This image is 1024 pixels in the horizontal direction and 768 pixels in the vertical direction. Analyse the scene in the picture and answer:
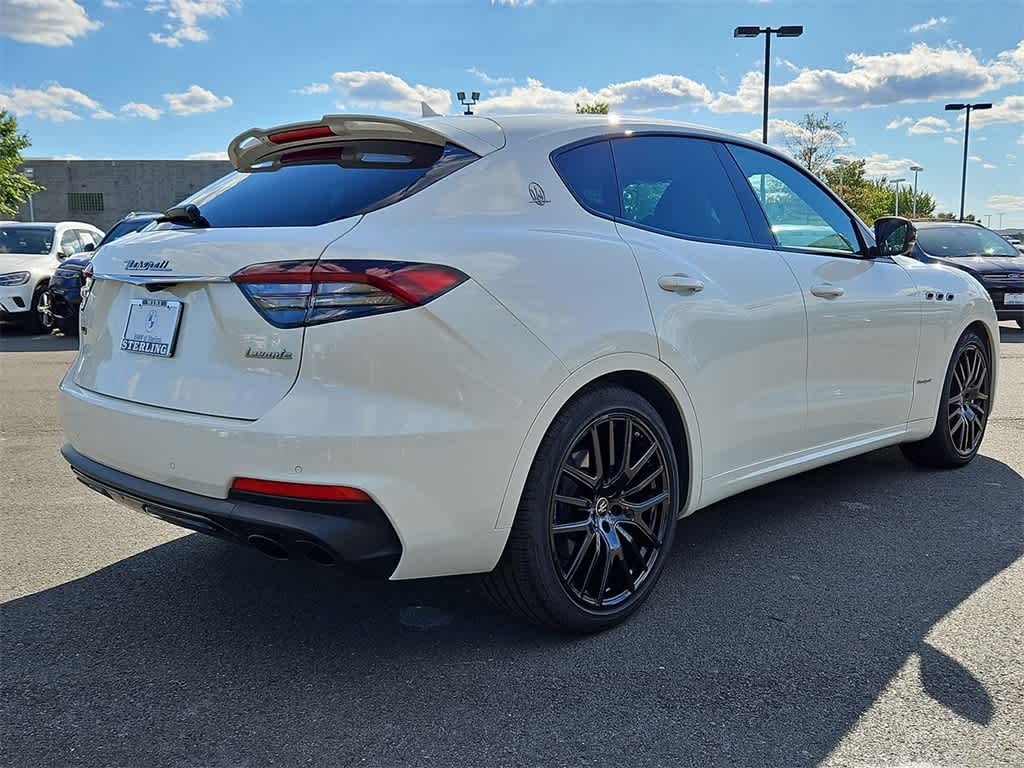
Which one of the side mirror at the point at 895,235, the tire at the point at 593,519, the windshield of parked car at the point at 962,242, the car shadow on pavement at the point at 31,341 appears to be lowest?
the car shadow on pavement at the point at 31,341

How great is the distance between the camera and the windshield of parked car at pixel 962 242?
1364cm

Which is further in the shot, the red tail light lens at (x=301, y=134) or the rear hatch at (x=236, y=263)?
the red tail light lens at (x=301, y=134)

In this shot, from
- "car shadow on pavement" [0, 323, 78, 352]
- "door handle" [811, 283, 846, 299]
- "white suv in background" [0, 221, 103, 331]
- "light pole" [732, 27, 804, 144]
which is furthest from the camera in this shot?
"light pole" [732, 27, 804, 144]

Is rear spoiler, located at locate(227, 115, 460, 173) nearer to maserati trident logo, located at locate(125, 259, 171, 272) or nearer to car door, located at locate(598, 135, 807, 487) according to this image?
maserati trident logo, located at locate(125, 259, 171, 272)

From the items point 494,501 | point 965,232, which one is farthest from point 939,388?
point 965,232

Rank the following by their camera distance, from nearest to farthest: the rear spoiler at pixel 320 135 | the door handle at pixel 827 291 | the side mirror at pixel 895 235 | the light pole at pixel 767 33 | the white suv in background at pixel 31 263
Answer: the rear spoiler at pixel 320 135, the door handle at pixel 827 291, the side mirror at pixel 895 235, the white suv in background at pixel 31 263, the light pole at pixel 767 33

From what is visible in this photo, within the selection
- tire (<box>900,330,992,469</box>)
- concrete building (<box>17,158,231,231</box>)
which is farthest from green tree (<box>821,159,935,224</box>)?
concrete building (<box>17,158,231,231</box>)

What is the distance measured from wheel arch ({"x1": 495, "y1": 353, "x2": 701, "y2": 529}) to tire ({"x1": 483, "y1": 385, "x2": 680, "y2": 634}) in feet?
0.19

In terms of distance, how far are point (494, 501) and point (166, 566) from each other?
172 cm

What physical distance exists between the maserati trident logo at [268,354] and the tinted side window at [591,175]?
3.81 feet

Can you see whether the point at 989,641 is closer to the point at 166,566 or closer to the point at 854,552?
the point at 854,552

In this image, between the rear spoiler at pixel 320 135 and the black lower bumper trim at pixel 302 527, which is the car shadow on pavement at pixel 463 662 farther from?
the rear spoiler at pixel 320 135

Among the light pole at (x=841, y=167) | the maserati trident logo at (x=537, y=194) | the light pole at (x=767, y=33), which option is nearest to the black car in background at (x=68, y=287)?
the maserati trident logo at (x=537, y=194)

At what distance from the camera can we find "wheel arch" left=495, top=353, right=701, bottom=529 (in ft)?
8.83
